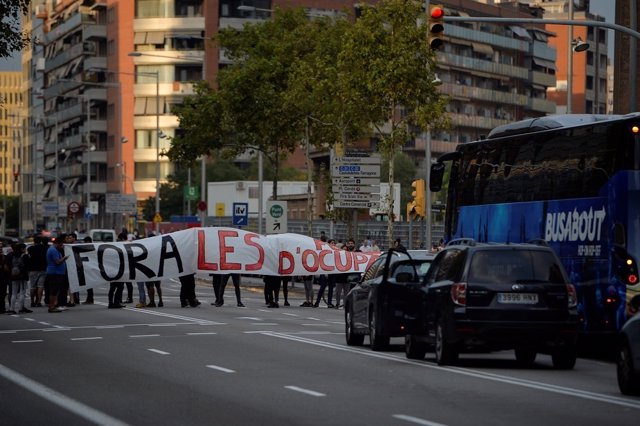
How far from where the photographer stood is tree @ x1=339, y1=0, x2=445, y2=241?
1929 inches

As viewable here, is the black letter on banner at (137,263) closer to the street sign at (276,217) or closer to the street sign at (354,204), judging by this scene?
the street sign at (354,204)

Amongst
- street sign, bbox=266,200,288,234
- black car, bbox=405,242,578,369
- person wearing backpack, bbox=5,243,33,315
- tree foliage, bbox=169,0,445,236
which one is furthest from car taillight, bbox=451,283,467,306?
street sign, bbox=266,200,288,234

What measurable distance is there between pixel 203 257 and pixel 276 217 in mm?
14155

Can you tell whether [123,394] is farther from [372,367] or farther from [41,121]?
[41,121]

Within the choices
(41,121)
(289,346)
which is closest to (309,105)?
(289,346)

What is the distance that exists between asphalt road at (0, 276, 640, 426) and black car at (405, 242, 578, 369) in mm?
433

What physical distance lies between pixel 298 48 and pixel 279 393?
→ 43.9 meters

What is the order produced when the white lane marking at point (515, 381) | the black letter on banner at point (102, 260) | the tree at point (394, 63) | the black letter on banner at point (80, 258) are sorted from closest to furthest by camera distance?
the white lane marking at point (515, 381) < the black letter on banner at point (80, 258) < the black letter on banner at point (102, 260) < the tree at point (394, 63)

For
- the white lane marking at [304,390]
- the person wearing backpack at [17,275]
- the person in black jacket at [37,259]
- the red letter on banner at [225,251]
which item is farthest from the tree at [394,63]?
the white lane marking at [304,390]

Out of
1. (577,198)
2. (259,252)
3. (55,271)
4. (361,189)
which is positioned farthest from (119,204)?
(577,198)

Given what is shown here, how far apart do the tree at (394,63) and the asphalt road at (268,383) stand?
18.4 m

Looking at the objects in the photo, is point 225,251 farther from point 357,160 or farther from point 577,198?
point 577,198

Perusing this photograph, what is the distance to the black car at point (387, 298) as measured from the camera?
24566mm

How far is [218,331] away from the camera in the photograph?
31188 millimetres
